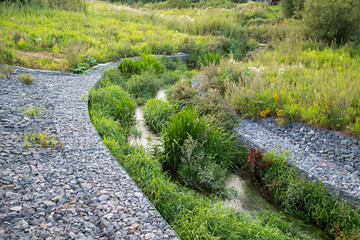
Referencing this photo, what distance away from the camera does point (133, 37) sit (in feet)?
35.1

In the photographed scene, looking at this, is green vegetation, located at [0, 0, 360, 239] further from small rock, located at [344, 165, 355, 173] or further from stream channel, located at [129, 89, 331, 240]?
small rock, located at [344, 165, 355, 173]

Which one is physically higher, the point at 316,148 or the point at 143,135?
the point at 316,148

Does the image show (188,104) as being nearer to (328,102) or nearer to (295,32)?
(328,102)

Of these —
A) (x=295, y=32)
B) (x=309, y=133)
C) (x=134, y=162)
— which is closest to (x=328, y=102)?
(x=309, y=133)

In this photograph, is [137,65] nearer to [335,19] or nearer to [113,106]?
[113,106]

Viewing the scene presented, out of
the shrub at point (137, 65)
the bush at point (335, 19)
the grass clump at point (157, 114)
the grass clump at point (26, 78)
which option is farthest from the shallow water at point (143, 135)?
the bush at point (335, 19)

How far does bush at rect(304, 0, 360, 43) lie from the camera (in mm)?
10266

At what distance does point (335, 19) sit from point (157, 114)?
8724 mm

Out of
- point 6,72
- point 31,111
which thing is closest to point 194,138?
point 31,111

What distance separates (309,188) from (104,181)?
2.83 meters

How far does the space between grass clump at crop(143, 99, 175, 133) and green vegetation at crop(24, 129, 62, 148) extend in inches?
92.6

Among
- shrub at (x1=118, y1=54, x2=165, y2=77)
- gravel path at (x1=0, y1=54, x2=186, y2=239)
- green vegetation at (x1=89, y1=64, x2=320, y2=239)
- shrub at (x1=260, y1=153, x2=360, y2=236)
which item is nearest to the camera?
gravel path at (x1=0, y1=54, x2=186, y2=239)

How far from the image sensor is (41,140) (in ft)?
11.8

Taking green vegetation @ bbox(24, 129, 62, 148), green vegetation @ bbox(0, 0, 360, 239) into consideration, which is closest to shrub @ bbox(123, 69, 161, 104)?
green vegetation @ bbox(0, 0, 360, 239)
